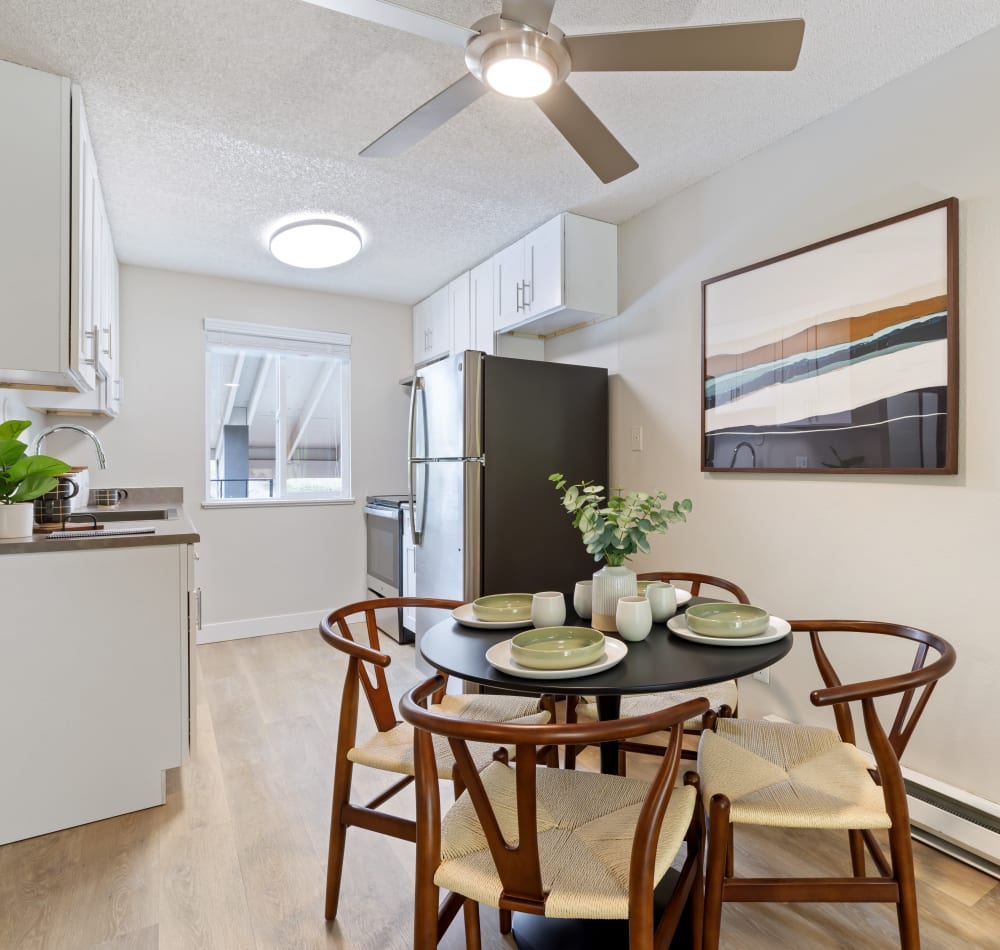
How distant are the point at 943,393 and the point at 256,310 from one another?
12.6ft

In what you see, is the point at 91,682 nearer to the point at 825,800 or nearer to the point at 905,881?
the point at 825,800

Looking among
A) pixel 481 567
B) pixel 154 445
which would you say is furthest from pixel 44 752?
pixel 154 445

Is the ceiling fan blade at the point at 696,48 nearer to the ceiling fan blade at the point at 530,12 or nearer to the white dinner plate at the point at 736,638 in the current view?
the ceiling fan blade at the point at 530,12

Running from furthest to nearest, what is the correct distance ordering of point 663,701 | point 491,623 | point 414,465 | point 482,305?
point 482,305 → point 414,465 → point 663,701 → point 491,623

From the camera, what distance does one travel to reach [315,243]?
3.21 m

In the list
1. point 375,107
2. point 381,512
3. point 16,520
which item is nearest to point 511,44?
point 375,107

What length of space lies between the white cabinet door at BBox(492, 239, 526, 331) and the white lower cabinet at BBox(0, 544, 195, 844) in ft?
6.69

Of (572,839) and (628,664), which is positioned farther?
(628,664)

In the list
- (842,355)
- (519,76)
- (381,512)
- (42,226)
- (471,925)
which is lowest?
(471,925)

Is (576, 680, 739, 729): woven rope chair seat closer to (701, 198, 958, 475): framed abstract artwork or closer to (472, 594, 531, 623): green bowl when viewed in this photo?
(472, 594, 531, 623): green bowl

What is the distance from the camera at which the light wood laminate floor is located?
1457 millimetres

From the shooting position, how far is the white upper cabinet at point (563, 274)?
3036mm

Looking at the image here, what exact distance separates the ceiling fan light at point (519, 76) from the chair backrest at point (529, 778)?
1.40m

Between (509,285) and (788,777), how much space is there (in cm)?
275
